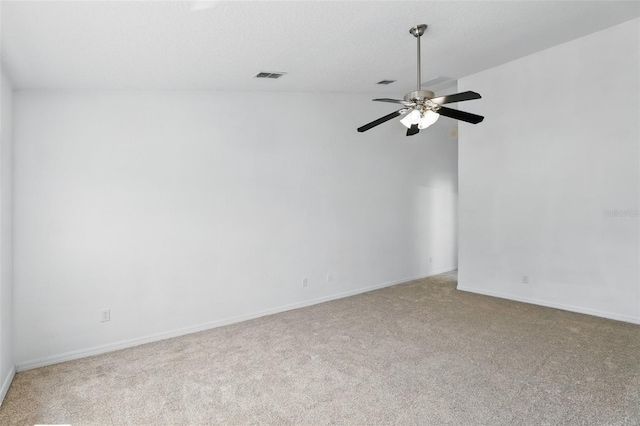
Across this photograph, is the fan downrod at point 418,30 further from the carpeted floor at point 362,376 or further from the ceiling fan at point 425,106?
the carpeted floor at point 362,376

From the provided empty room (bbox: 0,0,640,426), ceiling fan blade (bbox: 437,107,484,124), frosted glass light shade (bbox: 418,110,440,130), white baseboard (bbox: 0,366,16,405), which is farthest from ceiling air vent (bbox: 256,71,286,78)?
white baseboard (bbox: 0,366,16,405)

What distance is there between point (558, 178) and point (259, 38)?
3.96 m

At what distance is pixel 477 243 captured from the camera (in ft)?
18.8

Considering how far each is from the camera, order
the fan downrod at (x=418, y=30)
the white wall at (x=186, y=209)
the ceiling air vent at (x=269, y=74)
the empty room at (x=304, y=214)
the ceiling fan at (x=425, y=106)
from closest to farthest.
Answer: the empty room at (x=304, y=214) < the ceiling fan at (x=425, y=106) < the fan downrod at (x=418, y=30) < the white wall at (x=186, y=209) < the ceiling air vent at (x=269, y=74)

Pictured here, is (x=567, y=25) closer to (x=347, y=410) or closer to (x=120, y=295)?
(x=347, y=410)

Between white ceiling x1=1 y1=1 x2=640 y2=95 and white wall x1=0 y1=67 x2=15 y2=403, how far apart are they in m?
0.28

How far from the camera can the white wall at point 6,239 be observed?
291 centimetres

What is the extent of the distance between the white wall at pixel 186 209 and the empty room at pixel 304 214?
23mm

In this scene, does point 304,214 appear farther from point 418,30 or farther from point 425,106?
point 418,30

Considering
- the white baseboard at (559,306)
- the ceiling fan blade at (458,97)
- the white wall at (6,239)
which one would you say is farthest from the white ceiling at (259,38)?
the white baseboard at (559,306)

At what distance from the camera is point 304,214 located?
5.28 m

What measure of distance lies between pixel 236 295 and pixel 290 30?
9.76 feet

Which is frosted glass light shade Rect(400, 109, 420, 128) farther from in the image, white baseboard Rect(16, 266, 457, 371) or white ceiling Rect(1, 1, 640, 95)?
white baseboard Rect(16, 266, 457, 371)

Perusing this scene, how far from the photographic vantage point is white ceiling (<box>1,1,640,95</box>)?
2.46 m
